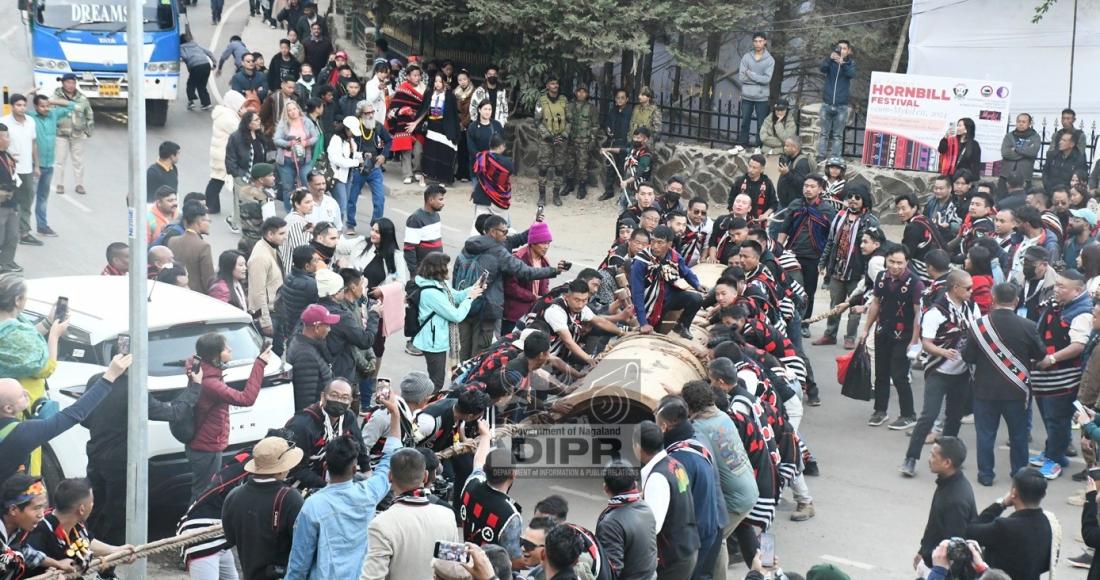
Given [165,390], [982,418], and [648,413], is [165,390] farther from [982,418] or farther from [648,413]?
[982,418]

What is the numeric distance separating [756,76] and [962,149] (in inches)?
146

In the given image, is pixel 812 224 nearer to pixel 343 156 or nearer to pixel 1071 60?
pixel 343 156

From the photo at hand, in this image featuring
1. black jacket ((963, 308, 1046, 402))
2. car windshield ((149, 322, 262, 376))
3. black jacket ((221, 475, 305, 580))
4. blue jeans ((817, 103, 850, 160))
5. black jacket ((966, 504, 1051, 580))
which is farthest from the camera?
blue jeans ((817, 103, 850, 160))

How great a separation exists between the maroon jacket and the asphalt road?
1.41 m

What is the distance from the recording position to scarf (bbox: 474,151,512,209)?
1692 centimetres

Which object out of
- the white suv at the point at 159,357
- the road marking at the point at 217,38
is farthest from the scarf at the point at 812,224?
the road marking at the point at 217,38

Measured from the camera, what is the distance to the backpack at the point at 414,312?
39.2ft

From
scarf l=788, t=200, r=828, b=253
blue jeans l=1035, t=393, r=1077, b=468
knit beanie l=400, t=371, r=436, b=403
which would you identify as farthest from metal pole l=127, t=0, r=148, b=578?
scarf l=788, t=200, r=828, b=253

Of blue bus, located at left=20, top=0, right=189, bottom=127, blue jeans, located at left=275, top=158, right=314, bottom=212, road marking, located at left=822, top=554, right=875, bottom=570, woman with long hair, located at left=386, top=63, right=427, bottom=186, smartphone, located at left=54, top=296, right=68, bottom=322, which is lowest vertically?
road marking, located at left=822, top=554, right=875, bottom=570

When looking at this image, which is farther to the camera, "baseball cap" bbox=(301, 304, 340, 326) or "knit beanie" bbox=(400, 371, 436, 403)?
"baseball cap" bbox=(301, 304, 340, 326)

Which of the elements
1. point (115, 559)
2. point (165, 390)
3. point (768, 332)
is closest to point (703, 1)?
point (768, 332)

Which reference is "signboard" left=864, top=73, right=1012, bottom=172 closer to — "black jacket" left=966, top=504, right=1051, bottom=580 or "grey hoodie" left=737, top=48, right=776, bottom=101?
"grey hoodie" left=737, top=48, right=776, bottom=101

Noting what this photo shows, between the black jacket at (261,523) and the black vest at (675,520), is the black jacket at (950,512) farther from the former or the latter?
the black jacket at (261,523)

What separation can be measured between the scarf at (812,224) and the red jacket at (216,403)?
7574mm
